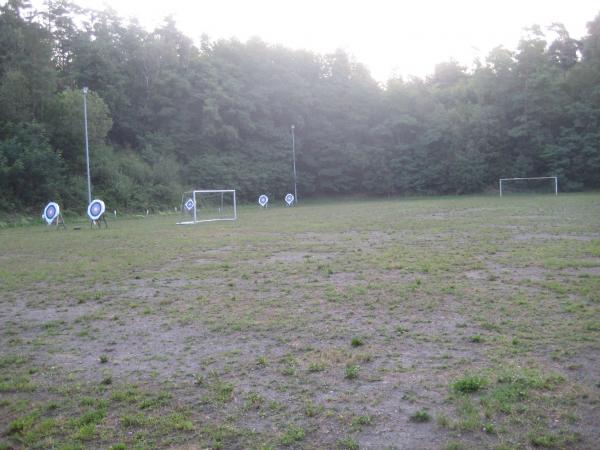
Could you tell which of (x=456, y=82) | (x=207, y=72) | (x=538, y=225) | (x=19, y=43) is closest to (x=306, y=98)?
(x=207, y=72)

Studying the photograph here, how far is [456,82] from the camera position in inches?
2319

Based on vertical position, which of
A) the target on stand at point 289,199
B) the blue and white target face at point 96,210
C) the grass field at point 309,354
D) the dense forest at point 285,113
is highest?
the dense forest at point 285,113

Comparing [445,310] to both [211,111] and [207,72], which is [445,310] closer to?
[211,111]

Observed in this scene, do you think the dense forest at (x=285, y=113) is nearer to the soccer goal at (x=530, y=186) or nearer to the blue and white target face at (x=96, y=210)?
the soccer goal at (x=530, y=186)

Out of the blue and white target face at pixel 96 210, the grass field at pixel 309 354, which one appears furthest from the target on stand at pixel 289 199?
the grass field at pixel 309 354

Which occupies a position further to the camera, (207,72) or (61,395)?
(207,72)

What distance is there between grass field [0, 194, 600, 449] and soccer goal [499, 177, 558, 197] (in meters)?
40.1

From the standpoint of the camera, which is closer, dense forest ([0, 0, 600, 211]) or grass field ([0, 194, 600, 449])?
grass field ([0, 194, 600, 449])

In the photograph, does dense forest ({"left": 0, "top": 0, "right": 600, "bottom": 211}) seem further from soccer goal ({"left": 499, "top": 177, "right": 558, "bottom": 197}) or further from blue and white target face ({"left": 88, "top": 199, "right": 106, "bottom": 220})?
blue and white target face ({"left": 88, "top": 199, "right": 106, "bottom": 220})

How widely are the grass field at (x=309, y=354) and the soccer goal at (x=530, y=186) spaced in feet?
132

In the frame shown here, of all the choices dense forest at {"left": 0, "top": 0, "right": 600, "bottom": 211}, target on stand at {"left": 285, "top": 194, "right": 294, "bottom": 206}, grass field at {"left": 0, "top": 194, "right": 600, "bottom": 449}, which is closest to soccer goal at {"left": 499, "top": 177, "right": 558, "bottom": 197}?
dense forest at {"left": 0, "top": 0, "right": 600, "bottom": 211}

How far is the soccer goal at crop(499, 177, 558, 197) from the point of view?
47.3 m

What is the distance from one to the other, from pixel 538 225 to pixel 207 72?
39.3 meters

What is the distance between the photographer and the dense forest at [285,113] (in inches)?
1501
